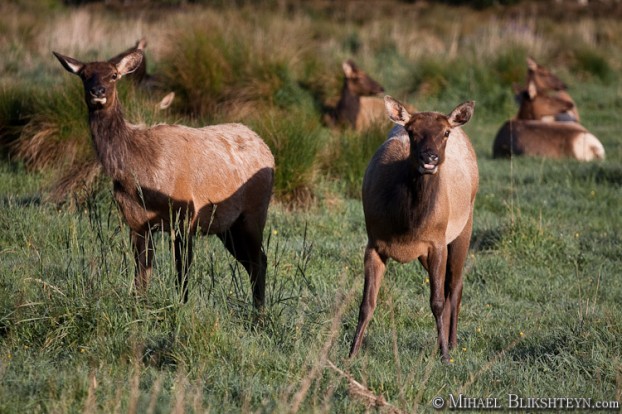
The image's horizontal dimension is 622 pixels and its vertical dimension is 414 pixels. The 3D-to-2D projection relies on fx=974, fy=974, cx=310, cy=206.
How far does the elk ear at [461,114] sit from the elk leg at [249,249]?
6.09ft

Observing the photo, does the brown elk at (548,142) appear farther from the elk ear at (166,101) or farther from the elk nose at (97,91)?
the elk nose at (97,91)

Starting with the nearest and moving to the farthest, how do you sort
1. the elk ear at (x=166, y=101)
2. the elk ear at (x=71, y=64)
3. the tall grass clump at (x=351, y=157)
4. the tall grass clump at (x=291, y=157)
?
1. the elk ear at (x=71, y=64)
2. the tall grass clump at (x=291, y=157)
3. the elk ear at (x=166, y=101)
4. the tall grass clump at (x=351, y=157)

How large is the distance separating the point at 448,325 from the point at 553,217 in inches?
165

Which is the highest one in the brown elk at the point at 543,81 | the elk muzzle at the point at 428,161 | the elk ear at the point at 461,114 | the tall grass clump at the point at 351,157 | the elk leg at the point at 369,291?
the elk ear at the point at 461,114

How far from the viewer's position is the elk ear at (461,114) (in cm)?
650

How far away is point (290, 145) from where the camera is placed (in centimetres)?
1066

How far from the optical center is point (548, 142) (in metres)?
15.0

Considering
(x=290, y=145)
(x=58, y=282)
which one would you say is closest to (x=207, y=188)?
(x=58, y=282)

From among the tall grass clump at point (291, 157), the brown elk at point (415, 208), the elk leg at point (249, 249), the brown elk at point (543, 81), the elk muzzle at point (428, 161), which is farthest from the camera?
the brown elk at point (543, 81)

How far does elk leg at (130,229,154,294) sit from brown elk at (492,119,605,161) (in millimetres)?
8864

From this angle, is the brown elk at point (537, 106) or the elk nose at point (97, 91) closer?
the elk nose at point (97, 91)

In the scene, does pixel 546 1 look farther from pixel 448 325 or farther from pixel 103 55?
pixel 448 325

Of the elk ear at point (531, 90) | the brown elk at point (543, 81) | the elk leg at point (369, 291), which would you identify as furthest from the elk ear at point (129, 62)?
the brown elk at point (543, 81)

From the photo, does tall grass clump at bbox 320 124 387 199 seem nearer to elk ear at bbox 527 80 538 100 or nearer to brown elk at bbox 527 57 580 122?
elk ear at bbox 527 80 538 100
